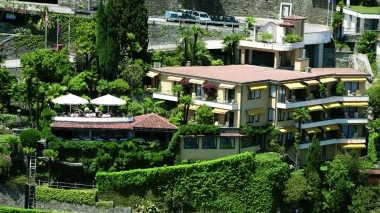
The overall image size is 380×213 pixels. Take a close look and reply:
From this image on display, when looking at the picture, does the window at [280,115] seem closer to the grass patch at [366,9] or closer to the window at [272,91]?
the window at [272,91]

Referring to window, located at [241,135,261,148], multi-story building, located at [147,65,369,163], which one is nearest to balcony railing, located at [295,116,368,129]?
multi-story building, located at [147,65,369,163]

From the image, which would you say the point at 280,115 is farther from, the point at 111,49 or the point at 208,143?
the point at 111,49

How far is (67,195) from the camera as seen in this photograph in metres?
99.9

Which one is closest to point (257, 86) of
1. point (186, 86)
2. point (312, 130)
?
point (186, 86)

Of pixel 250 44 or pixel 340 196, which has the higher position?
pixel 250 44

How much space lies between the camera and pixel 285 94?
4267 inches

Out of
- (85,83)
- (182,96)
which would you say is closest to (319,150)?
(182,96)

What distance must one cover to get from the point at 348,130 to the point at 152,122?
16.9m

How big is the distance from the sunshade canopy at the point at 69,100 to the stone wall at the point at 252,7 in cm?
1951

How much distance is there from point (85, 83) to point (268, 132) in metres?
13.1

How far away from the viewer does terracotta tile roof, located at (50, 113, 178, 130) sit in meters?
102

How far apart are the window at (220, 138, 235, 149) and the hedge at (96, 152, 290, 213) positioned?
1466 mm

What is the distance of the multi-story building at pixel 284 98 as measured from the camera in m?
106

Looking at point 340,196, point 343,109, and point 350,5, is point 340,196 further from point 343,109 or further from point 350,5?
point 350,5
